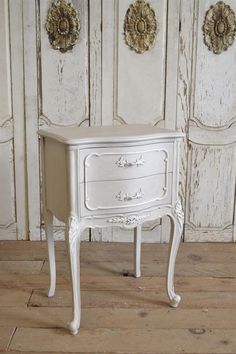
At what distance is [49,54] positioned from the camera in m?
2.57

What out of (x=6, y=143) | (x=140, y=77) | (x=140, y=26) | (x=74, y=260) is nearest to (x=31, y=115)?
(x=6, y=143)

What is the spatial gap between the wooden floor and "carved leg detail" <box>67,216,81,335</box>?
0.19ft

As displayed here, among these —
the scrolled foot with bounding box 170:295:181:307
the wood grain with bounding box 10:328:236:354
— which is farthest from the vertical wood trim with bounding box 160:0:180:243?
the wood grain with bounding box 10:328:236:354

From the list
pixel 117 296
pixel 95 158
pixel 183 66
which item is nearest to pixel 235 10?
pixel 183 66

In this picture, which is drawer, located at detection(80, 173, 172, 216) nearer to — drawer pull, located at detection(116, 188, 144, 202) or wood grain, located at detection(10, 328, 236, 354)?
drawer pull, located at detection(116, 188, 144, 202)

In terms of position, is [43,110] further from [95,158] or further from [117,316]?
[117,316]

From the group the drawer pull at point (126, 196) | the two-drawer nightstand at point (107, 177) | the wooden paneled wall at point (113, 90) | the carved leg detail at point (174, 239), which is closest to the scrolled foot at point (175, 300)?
the carved leg detail at point (174, 239)

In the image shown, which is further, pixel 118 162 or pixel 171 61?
pixel 171 61

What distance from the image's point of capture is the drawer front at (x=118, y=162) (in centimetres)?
166

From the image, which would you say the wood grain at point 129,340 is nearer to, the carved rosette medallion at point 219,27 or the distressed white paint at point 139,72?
the distressed white paint at point 139,72

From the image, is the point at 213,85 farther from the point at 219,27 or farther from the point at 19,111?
the point at 19,111

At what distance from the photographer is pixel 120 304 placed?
1975mm

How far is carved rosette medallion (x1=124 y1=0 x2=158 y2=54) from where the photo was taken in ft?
8.27

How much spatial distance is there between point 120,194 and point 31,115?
3.88 feet
